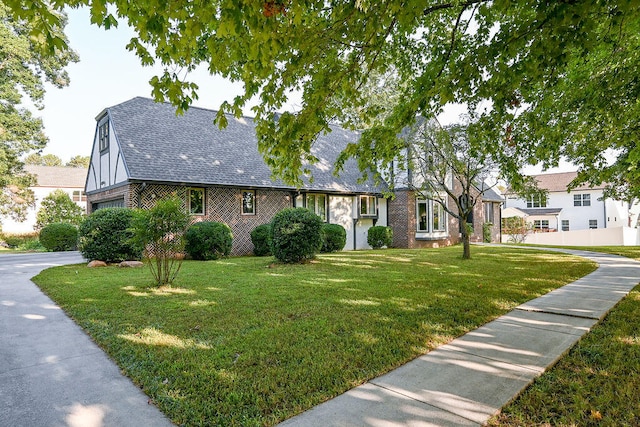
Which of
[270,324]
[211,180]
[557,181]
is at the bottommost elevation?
[270,324]

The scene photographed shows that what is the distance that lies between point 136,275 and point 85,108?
14.7 meters

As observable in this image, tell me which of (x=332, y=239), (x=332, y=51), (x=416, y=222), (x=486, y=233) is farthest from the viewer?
(x=486, y=233)

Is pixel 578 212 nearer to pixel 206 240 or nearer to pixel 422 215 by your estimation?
pixel 422 215

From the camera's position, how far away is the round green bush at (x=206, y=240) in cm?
1406

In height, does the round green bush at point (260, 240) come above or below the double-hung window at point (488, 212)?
below

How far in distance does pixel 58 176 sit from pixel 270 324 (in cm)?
4581

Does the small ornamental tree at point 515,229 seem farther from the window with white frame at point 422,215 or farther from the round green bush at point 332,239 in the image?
the round green bush at point 332,239

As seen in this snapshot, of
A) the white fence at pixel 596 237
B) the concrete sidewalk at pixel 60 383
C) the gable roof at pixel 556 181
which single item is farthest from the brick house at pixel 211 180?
the gable roof at pixel 556 181

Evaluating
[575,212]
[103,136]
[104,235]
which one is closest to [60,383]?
[104,235]

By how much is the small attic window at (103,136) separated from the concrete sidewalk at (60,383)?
1328 cm

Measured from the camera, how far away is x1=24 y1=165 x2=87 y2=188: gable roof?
38472mm

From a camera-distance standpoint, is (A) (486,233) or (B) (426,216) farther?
(A) (486,233)

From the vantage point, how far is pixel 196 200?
52.4ft

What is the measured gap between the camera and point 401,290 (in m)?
7.47
